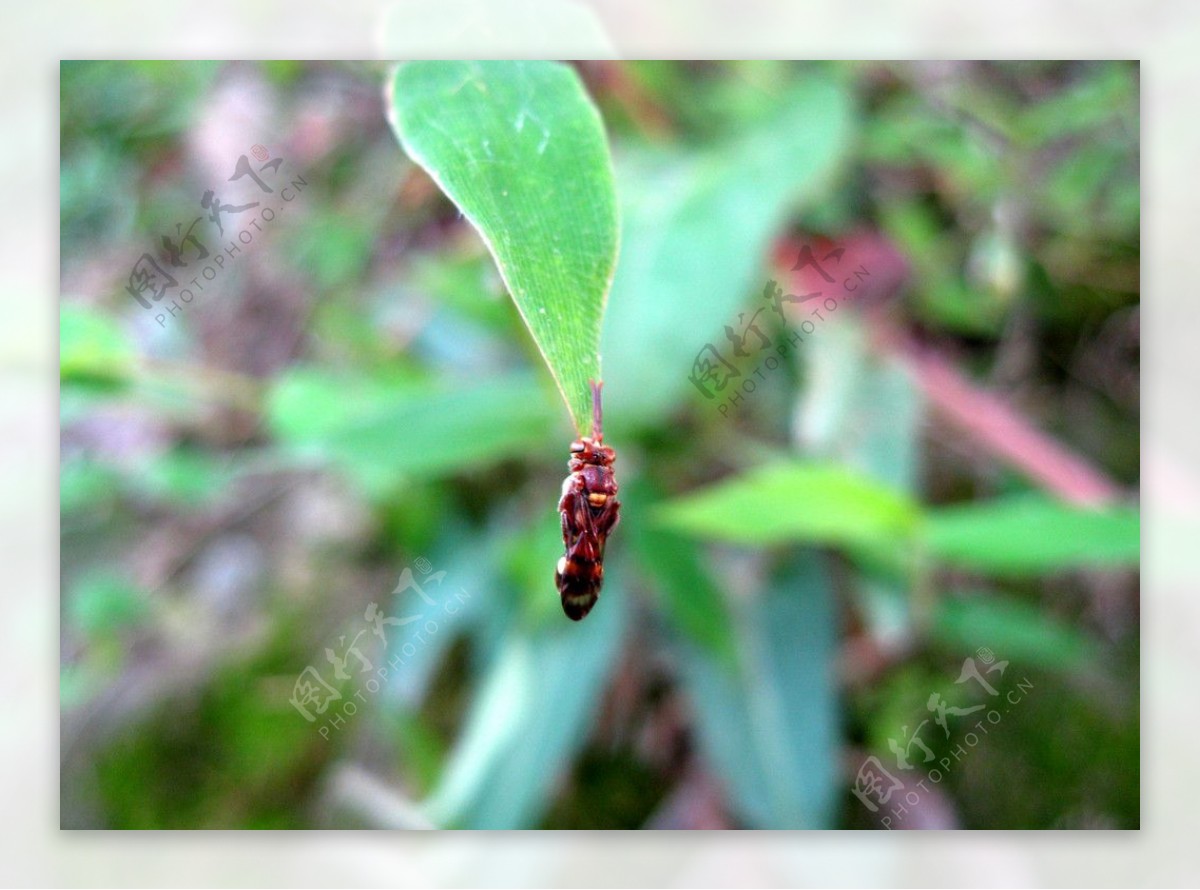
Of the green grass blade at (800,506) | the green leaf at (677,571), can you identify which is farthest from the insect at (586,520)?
the green leaf at (677,571)

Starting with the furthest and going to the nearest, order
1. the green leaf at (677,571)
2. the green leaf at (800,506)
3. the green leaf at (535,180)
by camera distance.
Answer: the green leaf at (677,571), the green leaf at (800,506), the green leaf at (535,180)

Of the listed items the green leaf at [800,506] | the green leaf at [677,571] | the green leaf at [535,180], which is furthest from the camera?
the green leaf at [677,571]

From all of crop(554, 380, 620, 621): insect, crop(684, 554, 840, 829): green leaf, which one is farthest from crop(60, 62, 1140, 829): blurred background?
crop(554, 380, 620, 621): insect

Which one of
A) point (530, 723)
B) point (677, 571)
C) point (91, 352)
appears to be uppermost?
point (91, 352)

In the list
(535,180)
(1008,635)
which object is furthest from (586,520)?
(1008,635)

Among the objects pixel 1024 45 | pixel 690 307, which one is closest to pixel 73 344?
pixel 690 307

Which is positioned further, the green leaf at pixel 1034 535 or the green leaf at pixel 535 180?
the green leaf at pixel 1034 535

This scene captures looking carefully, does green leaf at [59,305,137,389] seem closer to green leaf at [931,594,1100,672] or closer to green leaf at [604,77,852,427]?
green leaf at [604,77,852,427]

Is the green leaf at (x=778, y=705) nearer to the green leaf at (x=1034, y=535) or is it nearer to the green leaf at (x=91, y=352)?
the green leaf at (x=1034, y=535)

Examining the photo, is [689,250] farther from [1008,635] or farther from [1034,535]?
[1008,635]
